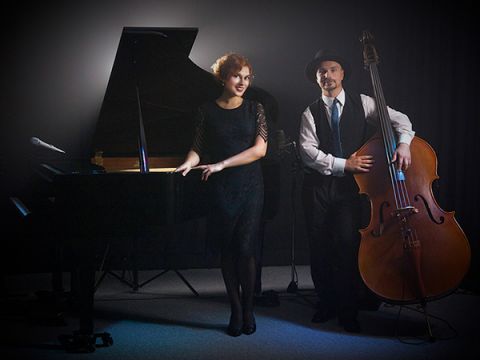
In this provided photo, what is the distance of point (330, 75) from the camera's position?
3516mm

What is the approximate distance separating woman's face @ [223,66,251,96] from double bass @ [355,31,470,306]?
0.79 metres

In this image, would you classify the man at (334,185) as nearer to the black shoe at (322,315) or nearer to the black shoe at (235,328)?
the black shoe at (322,315)

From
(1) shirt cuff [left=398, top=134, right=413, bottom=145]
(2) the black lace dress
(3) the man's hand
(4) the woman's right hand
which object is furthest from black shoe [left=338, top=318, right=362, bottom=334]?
(4) the woman's right hand

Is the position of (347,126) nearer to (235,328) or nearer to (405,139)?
(405,139)

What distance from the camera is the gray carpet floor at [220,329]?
3.02 meters

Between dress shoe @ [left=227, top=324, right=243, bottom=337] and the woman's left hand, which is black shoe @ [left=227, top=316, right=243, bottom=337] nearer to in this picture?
dress shoe @ [left=227, top=324, right=243, bottom=337]

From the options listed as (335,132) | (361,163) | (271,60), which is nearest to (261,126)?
(335,132)

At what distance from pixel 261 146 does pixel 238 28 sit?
88.4 inches

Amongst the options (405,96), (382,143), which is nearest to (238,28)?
(405,96)

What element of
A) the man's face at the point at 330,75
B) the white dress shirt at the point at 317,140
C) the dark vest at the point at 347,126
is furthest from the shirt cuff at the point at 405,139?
the man's face at the point at 330,75

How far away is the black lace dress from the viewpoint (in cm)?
330

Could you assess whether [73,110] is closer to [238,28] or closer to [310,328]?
[238,28]

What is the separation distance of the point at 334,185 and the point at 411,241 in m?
0.60

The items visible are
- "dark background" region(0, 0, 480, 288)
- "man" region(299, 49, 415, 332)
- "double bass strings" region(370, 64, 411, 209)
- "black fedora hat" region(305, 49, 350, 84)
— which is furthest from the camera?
"dark background" region(0, 0, 480, 288)
